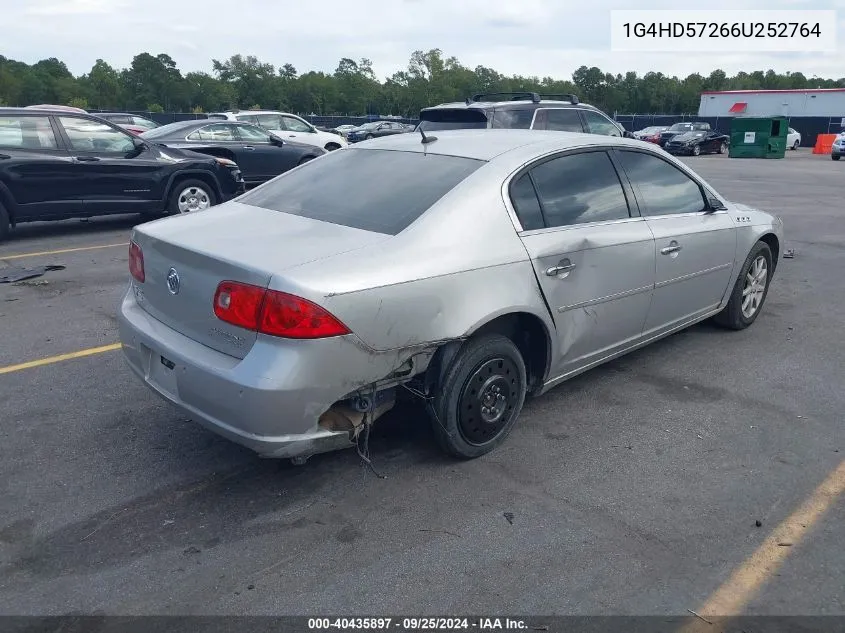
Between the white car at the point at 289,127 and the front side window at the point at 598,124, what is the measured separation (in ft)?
25.2

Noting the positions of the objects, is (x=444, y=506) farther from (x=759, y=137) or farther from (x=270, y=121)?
(x=759, y=137)

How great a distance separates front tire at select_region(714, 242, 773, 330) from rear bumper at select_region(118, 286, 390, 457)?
359cm

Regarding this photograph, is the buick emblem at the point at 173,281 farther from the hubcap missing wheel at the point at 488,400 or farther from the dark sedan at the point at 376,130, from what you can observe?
the dark sedan at the point at 376,130

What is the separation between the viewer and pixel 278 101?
286 feet

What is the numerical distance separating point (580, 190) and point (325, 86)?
315 ft

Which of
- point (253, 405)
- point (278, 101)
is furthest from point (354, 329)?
point (278, 101)

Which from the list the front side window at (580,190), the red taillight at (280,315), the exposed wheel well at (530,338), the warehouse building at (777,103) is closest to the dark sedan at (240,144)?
the front side window at (580,190)

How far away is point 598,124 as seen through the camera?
10.9 metres

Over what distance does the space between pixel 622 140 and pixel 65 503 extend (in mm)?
3754

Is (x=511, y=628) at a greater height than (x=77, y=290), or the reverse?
(x=77, y=290)

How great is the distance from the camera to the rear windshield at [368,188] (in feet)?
12.0

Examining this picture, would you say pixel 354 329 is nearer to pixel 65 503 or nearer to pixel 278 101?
pixel 65 503

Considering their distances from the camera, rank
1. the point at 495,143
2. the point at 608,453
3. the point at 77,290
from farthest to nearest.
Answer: the point at 77,290
the point at 495,143
the point at 608,453

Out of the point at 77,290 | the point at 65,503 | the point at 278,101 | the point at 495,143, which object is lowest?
the point at 65,503
